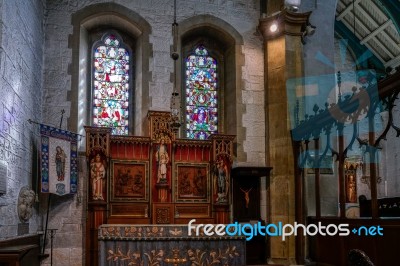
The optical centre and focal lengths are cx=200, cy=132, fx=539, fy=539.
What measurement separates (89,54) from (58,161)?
8.81 ft

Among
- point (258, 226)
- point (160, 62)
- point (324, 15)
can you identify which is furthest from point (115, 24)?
point (258, 226)

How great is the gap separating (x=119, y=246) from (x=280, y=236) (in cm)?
357

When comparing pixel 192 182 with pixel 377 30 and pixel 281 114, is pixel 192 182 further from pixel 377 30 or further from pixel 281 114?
pixel 377 30

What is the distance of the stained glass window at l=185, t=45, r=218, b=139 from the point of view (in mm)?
11273

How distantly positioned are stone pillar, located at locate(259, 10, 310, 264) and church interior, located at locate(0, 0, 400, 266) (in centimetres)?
3

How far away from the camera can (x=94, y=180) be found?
9.34m

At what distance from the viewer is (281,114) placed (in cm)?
1049

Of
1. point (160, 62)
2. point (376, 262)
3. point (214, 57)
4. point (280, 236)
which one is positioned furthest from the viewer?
point (214, 57)

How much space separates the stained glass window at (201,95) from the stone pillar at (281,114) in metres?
1.24

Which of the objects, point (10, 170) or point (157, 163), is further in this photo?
point (157, 163)

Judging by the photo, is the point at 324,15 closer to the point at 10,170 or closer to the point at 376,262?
the point at 376,262

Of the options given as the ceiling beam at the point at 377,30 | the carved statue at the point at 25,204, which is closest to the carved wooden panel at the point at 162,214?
the carved statue at the point at 25,204

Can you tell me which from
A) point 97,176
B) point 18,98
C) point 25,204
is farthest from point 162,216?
point 18,98

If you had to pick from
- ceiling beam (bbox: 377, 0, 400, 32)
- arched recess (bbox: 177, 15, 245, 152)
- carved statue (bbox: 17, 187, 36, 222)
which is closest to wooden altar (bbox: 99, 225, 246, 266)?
carved statue (bbox: 17, 187, 36, 222)
